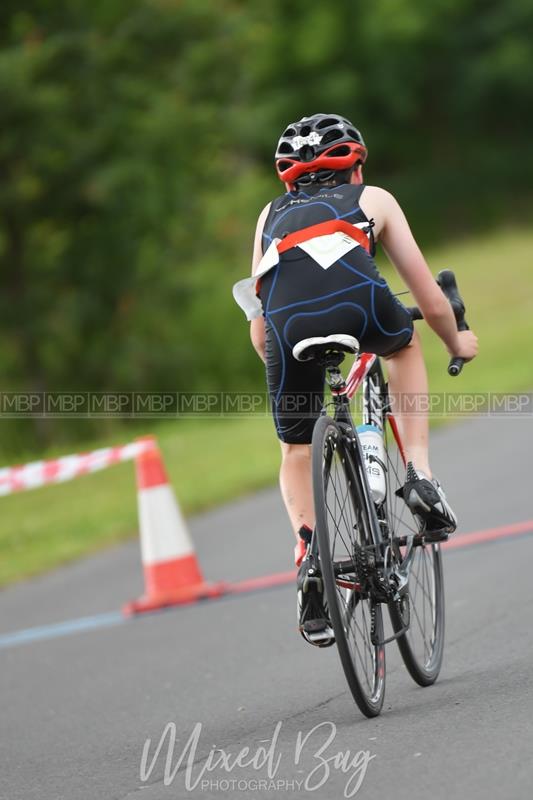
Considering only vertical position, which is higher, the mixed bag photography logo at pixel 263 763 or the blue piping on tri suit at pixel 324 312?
the blue piping on tri suit at pixel 324 312

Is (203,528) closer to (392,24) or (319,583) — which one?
(319,583)

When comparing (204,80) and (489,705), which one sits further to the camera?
(204,80)

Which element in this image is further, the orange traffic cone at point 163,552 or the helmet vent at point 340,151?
the orange traffic cone at point 163,552

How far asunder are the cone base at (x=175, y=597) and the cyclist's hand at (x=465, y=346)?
344cm

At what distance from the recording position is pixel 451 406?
59.0ft

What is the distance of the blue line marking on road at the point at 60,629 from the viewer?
8.49m

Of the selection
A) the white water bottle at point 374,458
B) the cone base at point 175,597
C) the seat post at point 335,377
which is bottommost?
the cone base at point 175,597

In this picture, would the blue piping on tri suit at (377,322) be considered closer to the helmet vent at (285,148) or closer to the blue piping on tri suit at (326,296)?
the blue piping on tri suit at (326,296)

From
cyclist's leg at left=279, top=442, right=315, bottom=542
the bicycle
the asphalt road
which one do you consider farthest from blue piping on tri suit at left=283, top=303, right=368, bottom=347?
the asphalt road

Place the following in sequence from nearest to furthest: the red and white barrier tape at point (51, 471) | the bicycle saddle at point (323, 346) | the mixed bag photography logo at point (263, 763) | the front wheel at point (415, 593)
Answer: the mixed bag photography logo at point (263, 763) → the bicycle saddle at point (323, 346) → the front wheel at point (415, 593) → the red and white barrier tape at point (51, 471)

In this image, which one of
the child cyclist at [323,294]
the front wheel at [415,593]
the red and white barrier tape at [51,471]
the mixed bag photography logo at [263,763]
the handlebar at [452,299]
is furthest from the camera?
the red and white barrier tape at [51,471]

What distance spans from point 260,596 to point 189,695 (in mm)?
2145

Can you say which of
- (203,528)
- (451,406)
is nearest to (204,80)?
(451,406)

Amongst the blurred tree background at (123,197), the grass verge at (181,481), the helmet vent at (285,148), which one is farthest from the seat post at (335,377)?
the blurred tree background at (123,197)
